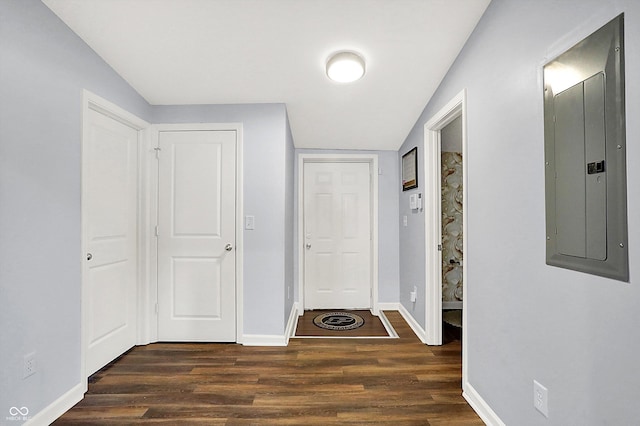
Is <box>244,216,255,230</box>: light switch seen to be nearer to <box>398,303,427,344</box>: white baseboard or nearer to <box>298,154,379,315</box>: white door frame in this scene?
<box>298,154,379,315</box>: white door frame

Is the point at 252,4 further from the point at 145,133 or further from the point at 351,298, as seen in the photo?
the point at 351,298

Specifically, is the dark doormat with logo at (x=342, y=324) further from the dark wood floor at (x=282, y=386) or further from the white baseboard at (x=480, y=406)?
the white baseboard at (x=480, y=406)

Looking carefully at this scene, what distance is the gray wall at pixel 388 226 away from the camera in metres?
3.84

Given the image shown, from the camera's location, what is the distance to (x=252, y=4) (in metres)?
1.76

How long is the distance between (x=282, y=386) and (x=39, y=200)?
1.88 meters

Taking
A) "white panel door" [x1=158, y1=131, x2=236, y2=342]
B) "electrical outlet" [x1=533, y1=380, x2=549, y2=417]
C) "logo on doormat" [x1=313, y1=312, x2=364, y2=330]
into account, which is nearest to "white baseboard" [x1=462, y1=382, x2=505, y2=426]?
"electrical outlet" [x1=533, y1=380, x2=549, y2=417]

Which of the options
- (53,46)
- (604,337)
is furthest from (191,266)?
(604,337)

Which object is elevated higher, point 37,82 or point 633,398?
point 37,82

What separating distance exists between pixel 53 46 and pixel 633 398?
10.3 ft

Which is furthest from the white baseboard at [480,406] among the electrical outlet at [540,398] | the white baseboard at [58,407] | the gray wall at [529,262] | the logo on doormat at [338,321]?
the white baseboard at [58,407]

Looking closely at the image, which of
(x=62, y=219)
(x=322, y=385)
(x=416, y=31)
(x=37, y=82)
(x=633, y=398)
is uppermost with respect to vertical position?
(x=416, y=31)

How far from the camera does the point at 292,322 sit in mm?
3250

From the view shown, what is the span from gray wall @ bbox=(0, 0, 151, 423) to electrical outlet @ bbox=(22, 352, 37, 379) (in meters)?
0.02

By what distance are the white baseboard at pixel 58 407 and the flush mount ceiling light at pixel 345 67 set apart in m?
2.75
